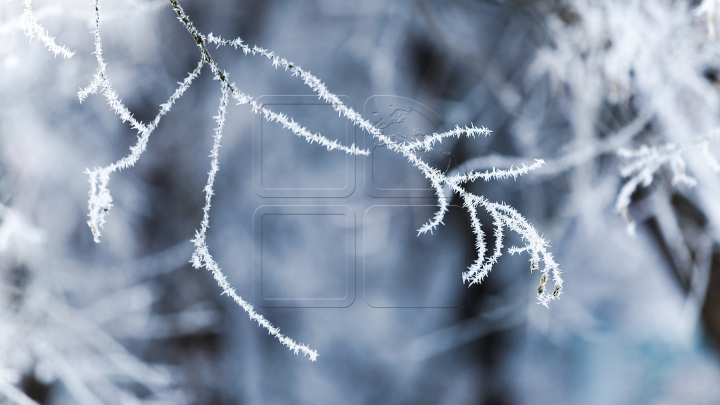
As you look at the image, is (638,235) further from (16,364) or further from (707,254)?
(16,364)

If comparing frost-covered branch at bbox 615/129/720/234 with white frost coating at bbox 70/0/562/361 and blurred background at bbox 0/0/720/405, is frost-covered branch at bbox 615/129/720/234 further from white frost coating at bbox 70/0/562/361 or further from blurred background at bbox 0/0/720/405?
white frost coating at bbox 70/0/562/361

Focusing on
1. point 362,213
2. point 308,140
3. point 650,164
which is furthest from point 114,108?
point 650,164

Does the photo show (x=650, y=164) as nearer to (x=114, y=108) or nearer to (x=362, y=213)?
(x=362, y=213)

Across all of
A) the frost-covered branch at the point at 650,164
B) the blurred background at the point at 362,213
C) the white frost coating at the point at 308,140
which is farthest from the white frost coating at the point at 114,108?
Result: the frost-covered branch at the point at 650,164

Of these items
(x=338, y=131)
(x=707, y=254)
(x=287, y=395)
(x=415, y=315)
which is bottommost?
(x=287, y=395)

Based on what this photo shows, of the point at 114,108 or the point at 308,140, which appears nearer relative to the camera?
the point at 114,108

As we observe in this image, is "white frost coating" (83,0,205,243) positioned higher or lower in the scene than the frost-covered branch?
lower

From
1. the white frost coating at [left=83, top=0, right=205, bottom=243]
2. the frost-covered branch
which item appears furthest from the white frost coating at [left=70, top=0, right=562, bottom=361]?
the frost-covered branch

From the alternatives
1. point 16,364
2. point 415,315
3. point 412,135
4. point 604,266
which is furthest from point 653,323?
point 16,364

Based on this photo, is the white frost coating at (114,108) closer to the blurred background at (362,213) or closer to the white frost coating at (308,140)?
the white frost coating at (308,140)
